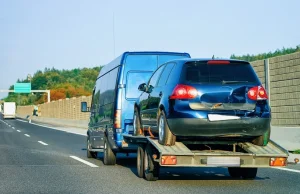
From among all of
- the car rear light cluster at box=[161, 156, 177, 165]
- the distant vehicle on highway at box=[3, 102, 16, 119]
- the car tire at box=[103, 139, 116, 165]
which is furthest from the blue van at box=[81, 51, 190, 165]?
the distant vehicle on highway at box=[3, 102, 16, 119]

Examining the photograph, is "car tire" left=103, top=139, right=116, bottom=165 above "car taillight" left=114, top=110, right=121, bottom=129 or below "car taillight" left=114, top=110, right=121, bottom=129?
below

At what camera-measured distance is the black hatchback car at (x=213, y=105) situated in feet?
31.9

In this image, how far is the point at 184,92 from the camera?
9.84 metres

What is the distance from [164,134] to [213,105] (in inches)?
37.3

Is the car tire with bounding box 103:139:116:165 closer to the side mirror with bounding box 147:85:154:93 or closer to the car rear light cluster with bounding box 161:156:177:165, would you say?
the side mirror with bounding box 147:85:154:93

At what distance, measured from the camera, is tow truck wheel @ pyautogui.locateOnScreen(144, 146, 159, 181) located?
34.6 feet

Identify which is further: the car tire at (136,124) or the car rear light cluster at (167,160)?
the car tire at (136,124)

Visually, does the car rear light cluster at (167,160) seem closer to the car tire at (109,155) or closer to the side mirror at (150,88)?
the side mirror at (150,88)

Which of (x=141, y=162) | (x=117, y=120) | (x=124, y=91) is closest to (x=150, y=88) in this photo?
(x=141, y=162)

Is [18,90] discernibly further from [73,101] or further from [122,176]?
[122,176]

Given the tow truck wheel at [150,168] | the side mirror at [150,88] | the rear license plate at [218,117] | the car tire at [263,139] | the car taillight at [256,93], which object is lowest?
the tow truck wheel at [150,168]

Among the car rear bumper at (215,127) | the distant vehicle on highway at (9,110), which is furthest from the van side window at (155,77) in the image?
the distant vehicle on highway at (9,110)

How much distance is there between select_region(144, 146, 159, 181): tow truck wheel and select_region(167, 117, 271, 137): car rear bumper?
964mm

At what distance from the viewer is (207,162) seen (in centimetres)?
970
